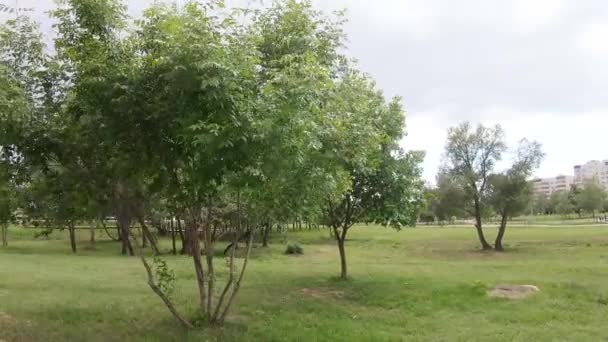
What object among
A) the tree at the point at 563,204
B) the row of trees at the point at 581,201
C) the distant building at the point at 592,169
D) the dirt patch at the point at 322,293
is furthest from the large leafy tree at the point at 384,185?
the distant building at the point at 592,169

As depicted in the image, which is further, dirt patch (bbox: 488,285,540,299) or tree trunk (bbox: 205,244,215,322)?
dirt patch (bbox: 488,285,540,299)

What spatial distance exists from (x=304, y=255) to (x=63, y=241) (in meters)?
25.9

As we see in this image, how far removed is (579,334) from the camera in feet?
37.8

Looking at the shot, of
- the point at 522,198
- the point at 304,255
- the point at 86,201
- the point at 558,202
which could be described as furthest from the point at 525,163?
the point at 558,202

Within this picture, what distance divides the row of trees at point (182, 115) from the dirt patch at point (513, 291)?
6.21 meters

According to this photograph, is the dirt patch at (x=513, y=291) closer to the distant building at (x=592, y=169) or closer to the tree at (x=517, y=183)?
the tree at (x=517, y=183)

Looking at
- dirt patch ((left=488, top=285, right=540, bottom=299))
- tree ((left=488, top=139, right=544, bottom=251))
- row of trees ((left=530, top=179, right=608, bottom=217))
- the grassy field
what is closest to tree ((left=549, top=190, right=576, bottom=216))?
row of trees ((left=530, top=179, right=608, bottom=217))

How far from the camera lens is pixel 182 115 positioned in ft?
28.1

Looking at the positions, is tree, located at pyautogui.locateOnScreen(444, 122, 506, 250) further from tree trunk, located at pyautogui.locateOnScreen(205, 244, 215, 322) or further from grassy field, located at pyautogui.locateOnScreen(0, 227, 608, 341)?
tree trunk, located at pyautogui.locateOnScreen(205, 244, 215, 322)

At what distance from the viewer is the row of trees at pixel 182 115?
8.26 metres

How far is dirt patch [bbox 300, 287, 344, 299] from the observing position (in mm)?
16297

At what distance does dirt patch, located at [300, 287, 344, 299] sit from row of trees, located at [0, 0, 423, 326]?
529cm

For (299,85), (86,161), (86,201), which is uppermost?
(299,85)

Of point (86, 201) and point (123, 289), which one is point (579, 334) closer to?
point (86, 201)
